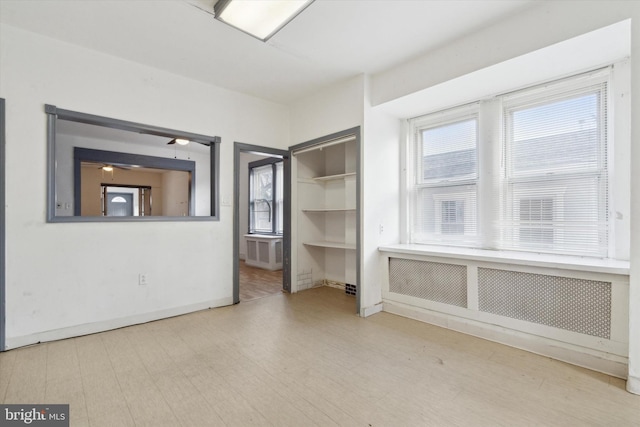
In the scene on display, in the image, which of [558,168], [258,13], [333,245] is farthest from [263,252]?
[558,168]

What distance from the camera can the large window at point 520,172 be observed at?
2.68 meters

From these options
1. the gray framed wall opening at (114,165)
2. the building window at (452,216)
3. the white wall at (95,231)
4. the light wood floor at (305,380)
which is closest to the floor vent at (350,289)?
the light wood floor at (305,380)

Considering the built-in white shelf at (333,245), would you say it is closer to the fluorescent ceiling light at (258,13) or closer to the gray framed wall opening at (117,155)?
the gray framed wall opening at (117,155)

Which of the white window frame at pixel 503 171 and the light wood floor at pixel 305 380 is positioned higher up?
the white window frame at pixel 503 171

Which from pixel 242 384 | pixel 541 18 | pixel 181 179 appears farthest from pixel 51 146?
pixel 181 179

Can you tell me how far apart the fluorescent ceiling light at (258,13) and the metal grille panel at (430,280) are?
2710mm

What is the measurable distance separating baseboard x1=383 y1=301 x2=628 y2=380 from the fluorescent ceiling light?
3.13 m

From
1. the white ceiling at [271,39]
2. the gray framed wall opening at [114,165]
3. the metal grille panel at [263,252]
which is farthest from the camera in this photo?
the metal grille panel at [263,252]

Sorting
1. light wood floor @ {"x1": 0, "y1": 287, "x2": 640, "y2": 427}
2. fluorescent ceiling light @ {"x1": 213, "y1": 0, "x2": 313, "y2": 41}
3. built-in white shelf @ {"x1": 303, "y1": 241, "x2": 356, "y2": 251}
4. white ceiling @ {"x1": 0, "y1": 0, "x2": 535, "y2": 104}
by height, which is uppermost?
white ceiling @ {"x1": 0, "y1": 0, "x2": 535, "y2": 104}

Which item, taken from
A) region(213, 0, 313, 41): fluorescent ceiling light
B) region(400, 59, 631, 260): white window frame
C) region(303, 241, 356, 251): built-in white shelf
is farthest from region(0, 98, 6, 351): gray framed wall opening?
region(400, 59, 631, 260): white window frame

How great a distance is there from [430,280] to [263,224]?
15.8ft

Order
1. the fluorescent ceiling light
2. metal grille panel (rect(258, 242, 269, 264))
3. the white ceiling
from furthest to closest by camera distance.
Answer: metal grille panel (rect(258, 242, 269, 264)), the white ceiling, the fluorescent ceiling light

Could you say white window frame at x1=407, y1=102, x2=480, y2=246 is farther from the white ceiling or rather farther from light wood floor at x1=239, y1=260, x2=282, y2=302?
light wood floor at x1=239, y1=260, x2=282, y2=302

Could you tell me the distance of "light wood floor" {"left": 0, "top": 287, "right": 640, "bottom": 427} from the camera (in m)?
1.76
